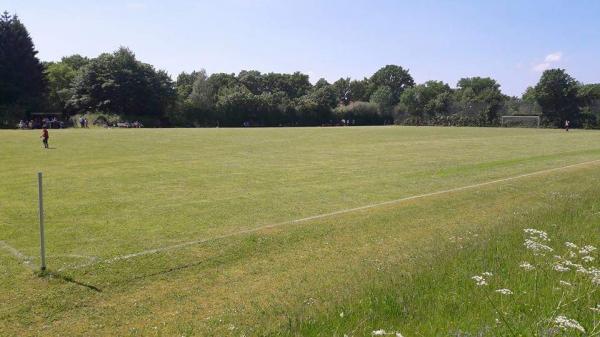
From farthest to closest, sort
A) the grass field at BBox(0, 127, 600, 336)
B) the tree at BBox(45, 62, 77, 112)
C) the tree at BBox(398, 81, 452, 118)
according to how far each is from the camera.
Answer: the tree at BBox(398, 81, 452, 118), the tree at BBox(45, 62, 77, 112), the grass field at BBox(0, 127, 600, 336)

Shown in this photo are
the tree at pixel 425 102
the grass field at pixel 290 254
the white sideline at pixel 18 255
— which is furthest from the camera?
the tree at pixel 425 102

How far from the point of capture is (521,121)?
104 metres

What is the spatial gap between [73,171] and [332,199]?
12.7m

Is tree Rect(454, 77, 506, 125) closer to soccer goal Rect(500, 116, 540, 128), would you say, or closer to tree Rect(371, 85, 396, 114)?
soccer goal Rect(500, 116, 540, 128)

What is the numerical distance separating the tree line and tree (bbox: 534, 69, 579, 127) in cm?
18

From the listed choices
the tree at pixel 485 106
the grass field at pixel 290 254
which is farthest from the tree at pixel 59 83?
the tree at pixel 485 106

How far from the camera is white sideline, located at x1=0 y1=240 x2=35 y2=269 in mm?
9023

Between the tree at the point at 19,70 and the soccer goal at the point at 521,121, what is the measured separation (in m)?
89.9

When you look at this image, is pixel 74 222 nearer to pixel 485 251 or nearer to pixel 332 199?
pixel 332 199

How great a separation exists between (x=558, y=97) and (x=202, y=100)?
240ft

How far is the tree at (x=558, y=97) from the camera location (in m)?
101

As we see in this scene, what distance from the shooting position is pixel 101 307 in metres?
7.43

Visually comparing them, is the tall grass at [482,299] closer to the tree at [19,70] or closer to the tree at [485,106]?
the tree at [19,70]

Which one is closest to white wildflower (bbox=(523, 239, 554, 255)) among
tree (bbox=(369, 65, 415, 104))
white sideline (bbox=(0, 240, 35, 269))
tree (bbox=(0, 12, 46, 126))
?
white sideline (bbox=(0, 240, 35, 269))
